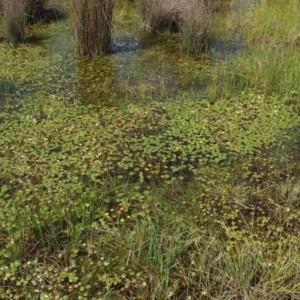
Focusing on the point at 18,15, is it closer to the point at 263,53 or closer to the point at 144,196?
the point at 263,53

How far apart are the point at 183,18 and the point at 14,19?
1.76 m

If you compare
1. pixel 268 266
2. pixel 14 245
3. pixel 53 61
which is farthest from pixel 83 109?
pixel 268 266

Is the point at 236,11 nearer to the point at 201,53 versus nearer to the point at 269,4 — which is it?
the point at 269,4

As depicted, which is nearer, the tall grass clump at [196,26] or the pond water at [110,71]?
the pond water at [110,71]

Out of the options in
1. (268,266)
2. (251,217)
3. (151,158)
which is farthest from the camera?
(151,158)

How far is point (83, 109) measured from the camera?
3383mm

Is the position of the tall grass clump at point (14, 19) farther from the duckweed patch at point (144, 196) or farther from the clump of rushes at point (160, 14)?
the duckweed patch at point (144, 196)

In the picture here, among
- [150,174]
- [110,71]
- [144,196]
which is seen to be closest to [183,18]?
[110,71]

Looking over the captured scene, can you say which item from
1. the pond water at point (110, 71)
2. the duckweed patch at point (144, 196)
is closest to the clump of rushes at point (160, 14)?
the pond water at point (110, 71)

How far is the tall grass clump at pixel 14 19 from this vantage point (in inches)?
173

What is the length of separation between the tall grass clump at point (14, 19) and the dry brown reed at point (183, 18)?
135 cm

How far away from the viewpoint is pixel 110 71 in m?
4.07

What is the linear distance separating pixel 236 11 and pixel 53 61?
269 cm

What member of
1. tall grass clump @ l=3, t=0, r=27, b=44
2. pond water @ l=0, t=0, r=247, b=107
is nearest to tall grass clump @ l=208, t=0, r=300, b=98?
pond water @ l=0, t=0, r=247, b=107
